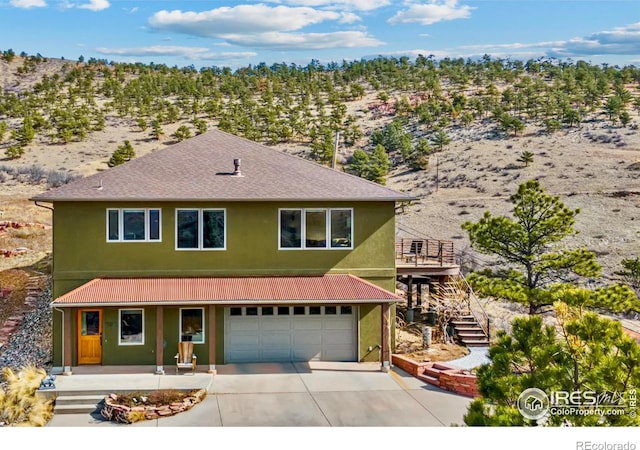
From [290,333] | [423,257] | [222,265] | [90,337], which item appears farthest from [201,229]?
[423,257]

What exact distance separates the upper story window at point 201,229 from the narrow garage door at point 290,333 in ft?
6.09

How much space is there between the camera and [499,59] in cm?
9344

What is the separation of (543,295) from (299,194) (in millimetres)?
7759

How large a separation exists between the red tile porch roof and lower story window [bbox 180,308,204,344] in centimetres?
75

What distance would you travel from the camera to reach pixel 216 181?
18.5 metres

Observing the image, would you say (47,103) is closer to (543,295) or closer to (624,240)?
(624,240)

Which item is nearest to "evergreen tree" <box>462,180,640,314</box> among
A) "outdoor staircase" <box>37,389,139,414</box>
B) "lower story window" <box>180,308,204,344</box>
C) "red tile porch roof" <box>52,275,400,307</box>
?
"red tile porch roof" <box>52,275,400,307</box>

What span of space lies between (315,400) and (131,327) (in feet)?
18.1

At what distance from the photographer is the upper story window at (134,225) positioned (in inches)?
702

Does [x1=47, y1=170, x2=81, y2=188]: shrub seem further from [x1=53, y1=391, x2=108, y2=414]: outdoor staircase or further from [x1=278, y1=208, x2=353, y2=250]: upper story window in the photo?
[x1=53, y1=391, x2=108, y2=414]: outdoor staircase

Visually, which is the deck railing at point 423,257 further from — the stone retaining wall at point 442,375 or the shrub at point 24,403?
the shrub at point 24,403

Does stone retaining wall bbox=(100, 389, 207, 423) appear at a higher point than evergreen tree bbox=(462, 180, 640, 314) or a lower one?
lower

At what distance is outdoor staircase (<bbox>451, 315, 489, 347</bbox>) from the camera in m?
19.2
